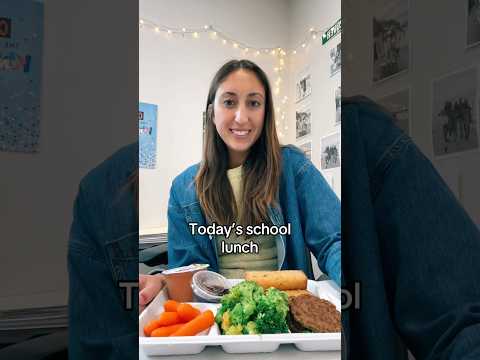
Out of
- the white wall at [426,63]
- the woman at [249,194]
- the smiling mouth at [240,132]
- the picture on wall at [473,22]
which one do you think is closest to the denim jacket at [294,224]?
the woman at [249,194]

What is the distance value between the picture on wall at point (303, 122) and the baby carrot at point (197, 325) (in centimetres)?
40

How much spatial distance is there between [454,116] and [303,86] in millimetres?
318

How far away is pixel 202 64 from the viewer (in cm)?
77

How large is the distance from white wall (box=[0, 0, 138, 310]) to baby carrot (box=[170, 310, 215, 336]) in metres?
0.24

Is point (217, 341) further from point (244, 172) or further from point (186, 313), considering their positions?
point (244, 172)

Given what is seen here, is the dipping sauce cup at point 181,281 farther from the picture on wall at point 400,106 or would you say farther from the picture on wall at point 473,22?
the picture on wall at point 473,22

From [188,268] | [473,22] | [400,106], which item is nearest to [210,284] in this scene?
[188,268]

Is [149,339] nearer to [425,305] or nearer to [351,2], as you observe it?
[425,305]

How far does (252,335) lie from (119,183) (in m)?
0.39

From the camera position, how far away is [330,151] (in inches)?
30.2

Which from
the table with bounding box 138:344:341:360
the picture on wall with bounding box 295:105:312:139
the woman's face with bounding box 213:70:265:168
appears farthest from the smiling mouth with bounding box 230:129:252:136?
the table with bounding box 138:344:341:360

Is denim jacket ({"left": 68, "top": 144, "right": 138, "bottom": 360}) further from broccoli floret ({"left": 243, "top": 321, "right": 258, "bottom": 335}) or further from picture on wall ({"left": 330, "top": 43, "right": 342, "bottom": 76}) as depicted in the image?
picture on wall ({"left": 330, "top": 43, "right": 342, "bottom": 76})

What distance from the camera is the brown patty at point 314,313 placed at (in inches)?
29.3

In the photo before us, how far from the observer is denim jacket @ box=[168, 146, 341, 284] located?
30.1 inches
